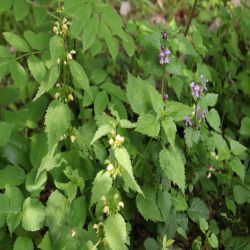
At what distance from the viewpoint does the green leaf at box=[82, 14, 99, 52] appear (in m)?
1.91

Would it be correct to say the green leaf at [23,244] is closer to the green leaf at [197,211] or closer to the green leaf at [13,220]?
the green leaf at [13,220]

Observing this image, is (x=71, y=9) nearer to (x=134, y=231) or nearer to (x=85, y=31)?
(x=85, y=31)

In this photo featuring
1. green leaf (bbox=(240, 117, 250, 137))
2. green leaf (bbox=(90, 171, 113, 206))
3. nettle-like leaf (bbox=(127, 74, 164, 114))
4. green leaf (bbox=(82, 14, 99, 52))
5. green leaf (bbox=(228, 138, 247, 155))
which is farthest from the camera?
green leaf (bbox=(240, 117, 250, 137))

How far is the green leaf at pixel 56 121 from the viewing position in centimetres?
191

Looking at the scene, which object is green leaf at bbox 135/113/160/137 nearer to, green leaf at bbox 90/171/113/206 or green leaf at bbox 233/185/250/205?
green leaf at bbox 90/171/113/206

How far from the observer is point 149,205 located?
2201 mm

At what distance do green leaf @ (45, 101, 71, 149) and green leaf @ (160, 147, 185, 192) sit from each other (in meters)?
0.46

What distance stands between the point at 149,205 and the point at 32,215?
575 millimetres

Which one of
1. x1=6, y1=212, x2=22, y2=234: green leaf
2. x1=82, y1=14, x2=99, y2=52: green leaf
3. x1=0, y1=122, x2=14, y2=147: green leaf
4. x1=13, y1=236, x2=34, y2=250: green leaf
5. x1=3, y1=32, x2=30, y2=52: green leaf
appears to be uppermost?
x1=82, y1=14, x2=99, y2=52: green leaf

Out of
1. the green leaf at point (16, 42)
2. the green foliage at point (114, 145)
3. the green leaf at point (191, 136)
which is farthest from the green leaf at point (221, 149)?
the green leaf at point (16, 42)

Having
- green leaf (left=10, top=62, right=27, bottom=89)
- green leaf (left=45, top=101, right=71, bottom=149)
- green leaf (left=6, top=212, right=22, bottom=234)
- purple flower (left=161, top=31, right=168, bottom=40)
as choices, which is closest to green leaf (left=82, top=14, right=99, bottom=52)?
green leaf (left=45, top=101, right=71, bottom=149)

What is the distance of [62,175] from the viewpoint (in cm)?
222

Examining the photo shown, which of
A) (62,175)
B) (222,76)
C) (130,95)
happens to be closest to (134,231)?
(62,175)

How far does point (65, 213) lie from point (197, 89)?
95 cm
